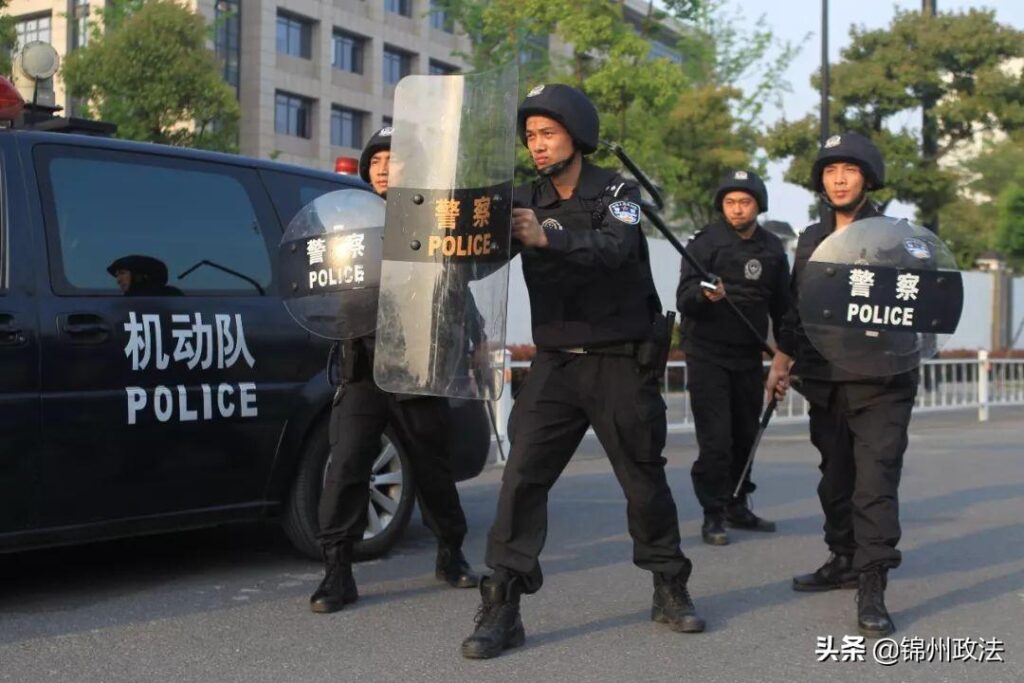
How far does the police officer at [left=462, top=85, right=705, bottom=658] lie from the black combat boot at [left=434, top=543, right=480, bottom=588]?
92cm

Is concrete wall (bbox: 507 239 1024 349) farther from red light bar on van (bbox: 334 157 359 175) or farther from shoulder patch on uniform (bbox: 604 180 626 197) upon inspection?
shoulder patch on uniform (bbox: 604 180 626 197)

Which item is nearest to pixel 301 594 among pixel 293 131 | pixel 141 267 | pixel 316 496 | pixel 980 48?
pixel 316 496

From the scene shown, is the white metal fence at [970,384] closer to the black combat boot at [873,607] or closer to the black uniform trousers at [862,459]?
the black uniform trousers at [862,459]

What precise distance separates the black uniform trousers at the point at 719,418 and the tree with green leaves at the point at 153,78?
13.5 metres

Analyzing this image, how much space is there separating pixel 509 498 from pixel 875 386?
1.48 m

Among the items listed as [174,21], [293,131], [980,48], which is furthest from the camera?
[293,131]

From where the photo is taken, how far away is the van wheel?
5.60 metres

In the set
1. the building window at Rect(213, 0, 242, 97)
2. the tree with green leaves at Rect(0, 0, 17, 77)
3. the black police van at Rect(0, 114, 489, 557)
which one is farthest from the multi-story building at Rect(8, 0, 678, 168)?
the black police van at Rect(0, 114, 489, 557)

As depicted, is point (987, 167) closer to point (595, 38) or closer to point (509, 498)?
point (595, 38)

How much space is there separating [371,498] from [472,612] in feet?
3.84

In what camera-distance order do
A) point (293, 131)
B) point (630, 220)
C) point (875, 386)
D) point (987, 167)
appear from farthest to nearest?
point (987, 167)
point (293, 131)
point (875, 386)
point (630, 220)

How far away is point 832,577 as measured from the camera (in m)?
5.44

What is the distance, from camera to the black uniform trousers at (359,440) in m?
4.91

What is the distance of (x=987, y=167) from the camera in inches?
1821
